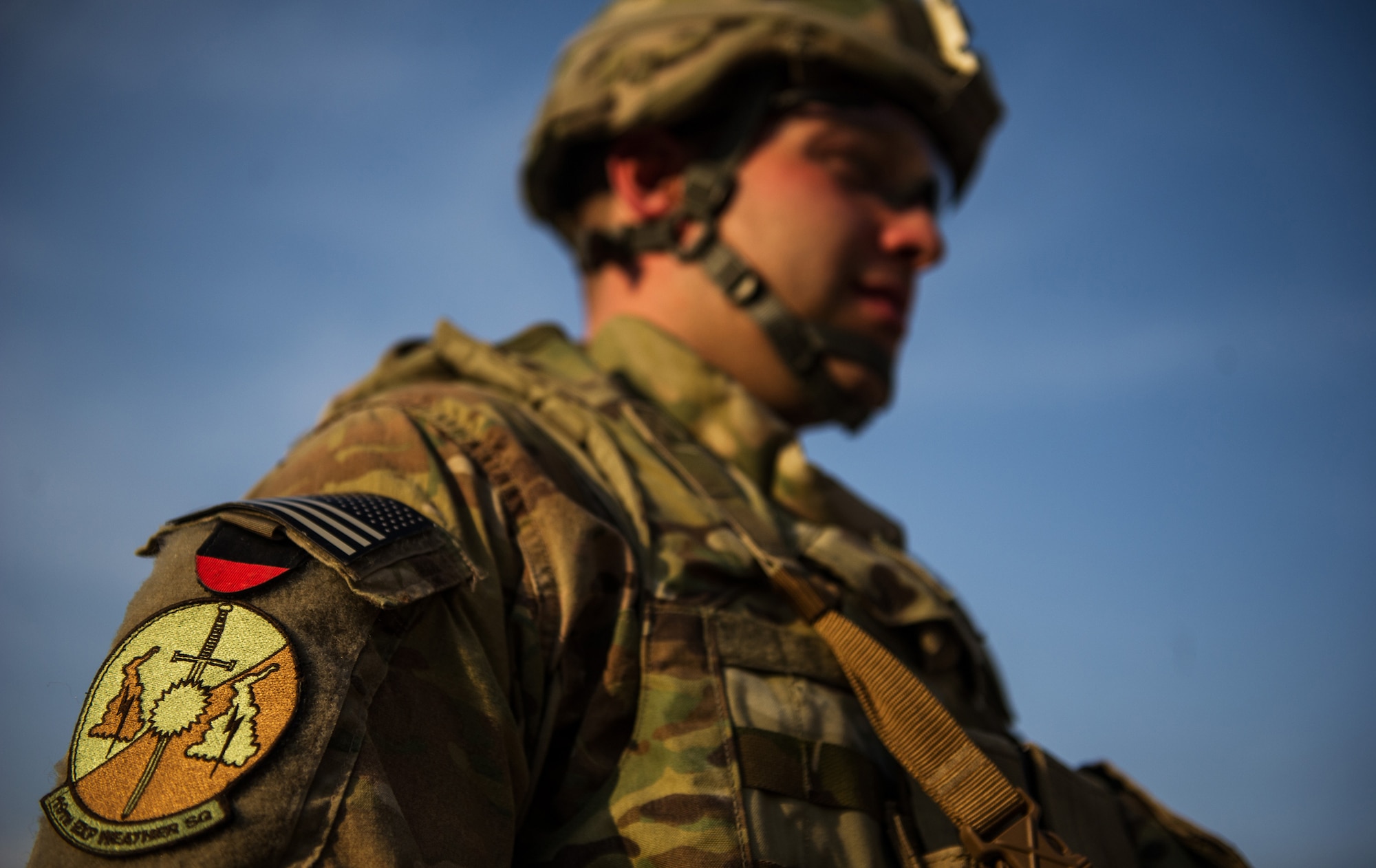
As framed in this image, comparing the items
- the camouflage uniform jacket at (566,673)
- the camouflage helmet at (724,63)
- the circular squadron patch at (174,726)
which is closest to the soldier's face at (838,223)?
the camouflage helmet at (724,63)

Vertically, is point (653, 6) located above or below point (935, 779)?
above

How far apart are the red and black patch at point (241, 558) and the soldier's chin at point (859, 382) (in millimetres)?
2146

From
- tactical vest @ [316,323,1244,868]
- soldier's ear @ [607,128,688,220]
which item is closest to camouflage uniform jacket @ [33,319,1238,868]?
tactical vest @ [316,323,1244,868]

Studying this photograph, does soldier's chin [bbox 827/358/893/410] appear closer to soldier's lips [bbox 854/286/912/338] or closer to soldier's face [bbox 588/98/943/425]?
soldier's face [bbox 588/98/943/425]

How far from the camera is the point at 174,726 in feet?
4.95

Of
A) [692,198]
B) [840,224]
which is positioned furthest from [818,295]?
[692,198]

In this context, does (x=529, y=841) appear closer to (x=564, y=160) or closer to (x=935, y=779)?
(x=935, y=779)

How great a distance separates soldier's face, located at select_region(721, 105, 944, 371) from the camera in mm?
3480

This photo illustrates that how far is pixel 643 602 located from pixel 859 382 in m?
1.65

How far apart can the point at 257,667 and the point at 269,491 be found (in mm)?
858

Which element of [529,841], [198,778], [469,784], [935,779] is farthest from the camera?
[935,779]

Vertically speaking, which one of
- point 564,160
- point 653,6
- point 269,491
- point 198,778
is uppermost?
point 653,6

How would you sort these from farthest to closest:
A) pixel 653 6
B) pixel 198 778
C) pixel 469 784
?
1. pixel 653 6
2. pixel 469 784
3. pixel 198 778

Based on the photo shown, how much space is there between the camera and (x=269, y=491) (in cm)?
235
